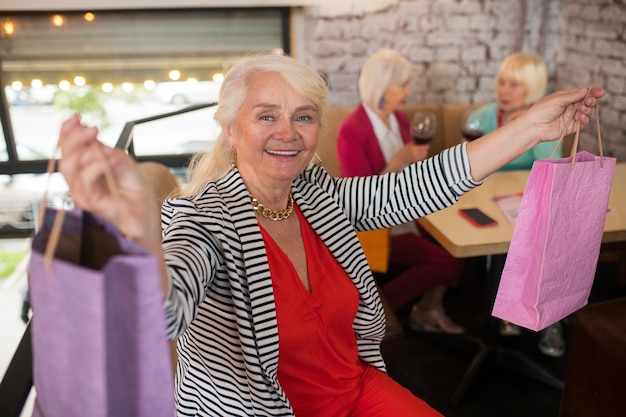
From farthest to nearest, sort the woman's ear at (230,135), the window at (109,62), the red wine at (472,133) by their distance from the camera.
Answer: the window at (109,62), the red wine at (472,133), the woman's ear at (230,135)

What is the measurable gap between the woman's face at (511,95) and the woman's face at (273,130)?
1.78 m

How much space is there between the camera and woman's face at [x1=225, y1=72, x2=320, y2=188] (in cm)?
127

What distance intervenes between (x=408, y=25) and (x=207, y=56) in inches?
48.7

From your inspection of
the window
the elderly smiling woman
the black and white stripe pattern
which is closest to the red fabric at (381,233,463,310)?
the elderly smiling woman

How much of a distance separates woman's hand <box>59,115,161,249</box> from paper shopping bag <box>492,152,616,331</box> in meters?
0.74

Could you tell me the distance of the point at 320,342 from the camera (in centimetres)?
128

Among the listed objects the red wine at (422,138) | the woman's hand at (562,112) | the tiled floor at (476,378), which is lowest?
the tiled floor at (476,378)

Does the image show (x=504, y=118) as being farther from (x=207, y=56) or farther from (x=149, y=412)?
(x=149, y=412)

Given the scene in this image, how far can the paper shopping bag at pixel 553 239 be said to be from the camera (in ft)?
3.70

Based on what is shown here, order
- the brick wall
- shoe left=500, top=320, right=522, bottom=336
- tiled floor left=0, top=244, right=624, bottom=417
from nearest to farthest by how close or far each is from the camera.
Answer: tiled floor left=0, top=244, right=624, bottom=417, shoe left=500, top=320, right=522, bottom=336, the brick wall

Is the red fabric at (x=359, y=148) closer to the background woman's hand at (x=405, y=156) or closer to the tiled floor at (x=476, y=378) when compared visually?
the background woman's hand at (x=405, y=156)

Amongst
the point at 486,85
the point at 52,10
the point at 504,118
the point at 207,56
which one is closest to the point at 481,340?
the point at 504,118

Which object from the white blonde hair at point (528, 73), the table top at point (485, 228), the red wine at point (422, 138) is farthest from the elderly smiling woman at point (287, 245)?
the white blonde hair at point (528, 73)

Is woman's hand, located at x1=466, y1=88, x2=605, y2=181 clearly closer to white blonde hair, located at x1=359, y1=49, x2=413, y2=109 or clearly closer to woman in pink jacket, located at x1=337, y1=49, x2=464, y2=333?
woman in pink jacket, located at x1=337, y1=49, x2=464, y2=333
